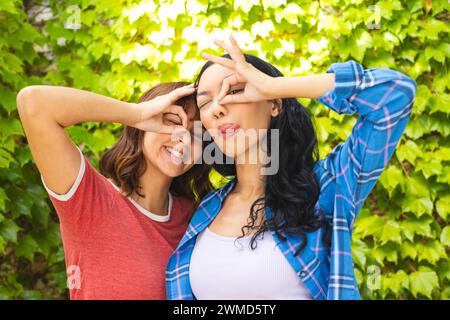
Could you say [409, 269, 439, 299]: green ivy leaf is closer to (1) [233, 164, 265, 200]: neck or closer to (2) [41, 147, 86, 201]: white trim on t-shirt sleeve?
(1) [233, 164, 265, 200]: neck

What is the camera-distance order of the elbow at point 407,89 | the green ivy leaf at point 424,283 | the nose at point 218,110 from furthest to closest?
1. the green ivy leaf at point 424,283
2. the nose at point 218,110
3. the elbow at point 407,89

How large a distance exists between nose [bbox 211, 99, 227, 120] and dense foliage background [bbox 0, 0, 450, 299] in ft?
4.20

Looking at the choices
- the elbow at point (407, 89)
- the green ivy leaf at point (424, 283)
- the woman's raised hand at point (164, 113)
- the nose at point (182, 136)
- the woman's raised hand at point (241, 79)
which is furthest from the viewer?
the green ivy leaf at point (424, 283)

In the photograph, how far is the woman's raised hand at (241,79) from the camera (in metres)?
1.39

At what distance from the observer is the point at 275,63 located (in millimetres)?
2779

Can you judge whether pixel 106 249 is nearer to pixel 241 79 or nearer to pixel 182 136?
pixel 182 136

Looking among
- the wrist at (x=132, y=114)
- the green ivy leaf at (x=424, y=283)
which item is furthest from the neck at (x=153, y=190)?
the green ivy leaf at (x=424, y=283)

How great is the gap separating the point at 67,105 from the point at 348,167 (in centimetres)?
71

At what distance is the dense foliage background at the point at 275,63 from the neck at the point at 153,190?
1103 mm

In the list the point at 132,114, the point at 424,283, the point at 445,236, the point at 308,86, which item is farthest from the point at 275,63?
the point at 308,86

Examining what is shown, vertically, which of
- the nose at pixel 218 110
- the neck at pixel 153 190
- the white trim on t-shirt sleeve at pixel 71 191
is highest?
the nose at pixel 218 110

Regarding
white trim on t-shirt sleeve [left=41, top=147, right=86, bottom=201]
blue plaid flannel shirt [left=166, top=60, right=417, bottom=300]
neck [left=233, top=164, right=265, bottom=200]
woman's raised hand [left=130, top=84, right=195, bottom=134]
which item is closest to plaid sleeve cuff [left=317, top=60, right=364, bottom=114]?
blue plaid flannel shirt [left=166, top=60, right=417, bottom=300]

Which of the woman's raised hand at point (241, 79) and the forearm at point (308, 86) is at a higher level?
the woman's raised hand at point (241, 79)

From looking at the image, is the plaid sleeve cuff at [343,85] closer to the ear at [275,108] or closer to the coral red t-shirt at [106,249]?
the ear at [275,108]
